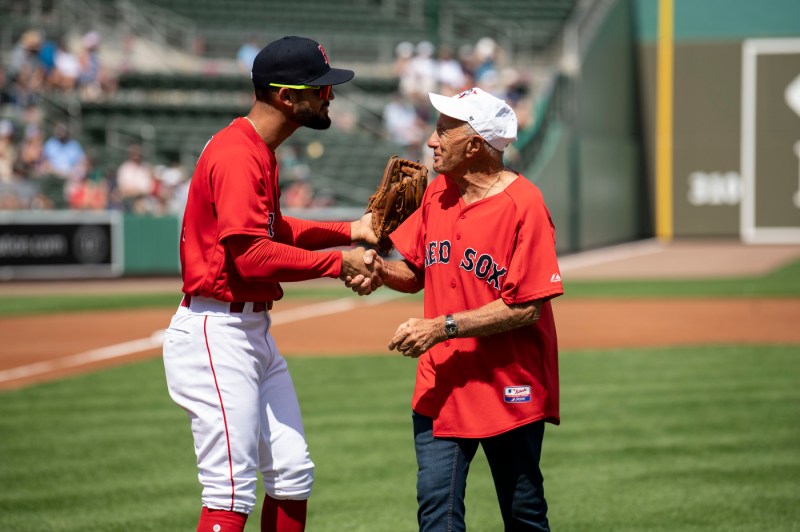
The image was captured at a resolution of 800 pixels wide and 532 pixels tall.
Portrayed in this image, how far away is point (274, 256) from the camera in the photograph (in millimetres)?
3705

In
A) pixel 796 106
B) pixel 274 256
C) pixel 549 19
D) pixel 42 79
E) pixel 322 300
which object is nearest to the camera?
pixel 274 256

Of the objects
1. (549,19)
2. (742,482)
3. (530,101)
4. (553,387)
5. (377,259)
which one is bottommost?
(742,482)

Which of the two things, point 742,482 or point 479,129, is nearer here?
point 479,129

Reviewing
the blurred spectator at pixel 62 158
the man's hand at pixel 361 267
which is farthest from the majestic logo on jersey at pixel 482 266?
the blurred spectator at pixel 62 158

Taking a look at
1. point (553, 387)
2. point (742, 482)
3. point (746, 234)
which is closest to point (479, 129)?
point (553, 387)

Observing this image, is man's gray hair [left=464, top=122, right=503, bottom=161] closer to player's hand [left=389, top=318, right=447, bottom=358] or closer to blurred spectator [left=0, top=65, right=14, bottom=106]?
player's hand [left=389, top=318, right=447, bottom=358]

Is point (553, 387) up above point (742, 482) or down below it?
above

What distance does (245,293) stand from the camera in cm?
384

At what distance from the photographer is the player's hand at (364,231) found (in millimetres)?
4387

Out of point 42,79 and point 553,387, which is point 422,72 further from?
point 553,387

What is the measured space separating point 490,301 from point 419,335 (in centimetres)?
32

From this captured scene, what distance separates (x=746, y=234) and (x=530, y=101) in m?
6.51

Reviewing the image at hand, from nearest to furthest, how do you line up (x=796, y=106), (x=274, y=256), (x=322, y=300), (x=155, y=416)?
1. (x=274, y=256)
2. (x=155, y=416)
3. (x=322, y=300)
4. (x=796, y=106)

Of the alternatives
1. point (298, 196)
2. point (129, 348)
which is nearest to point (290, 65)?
point (129, 348)
